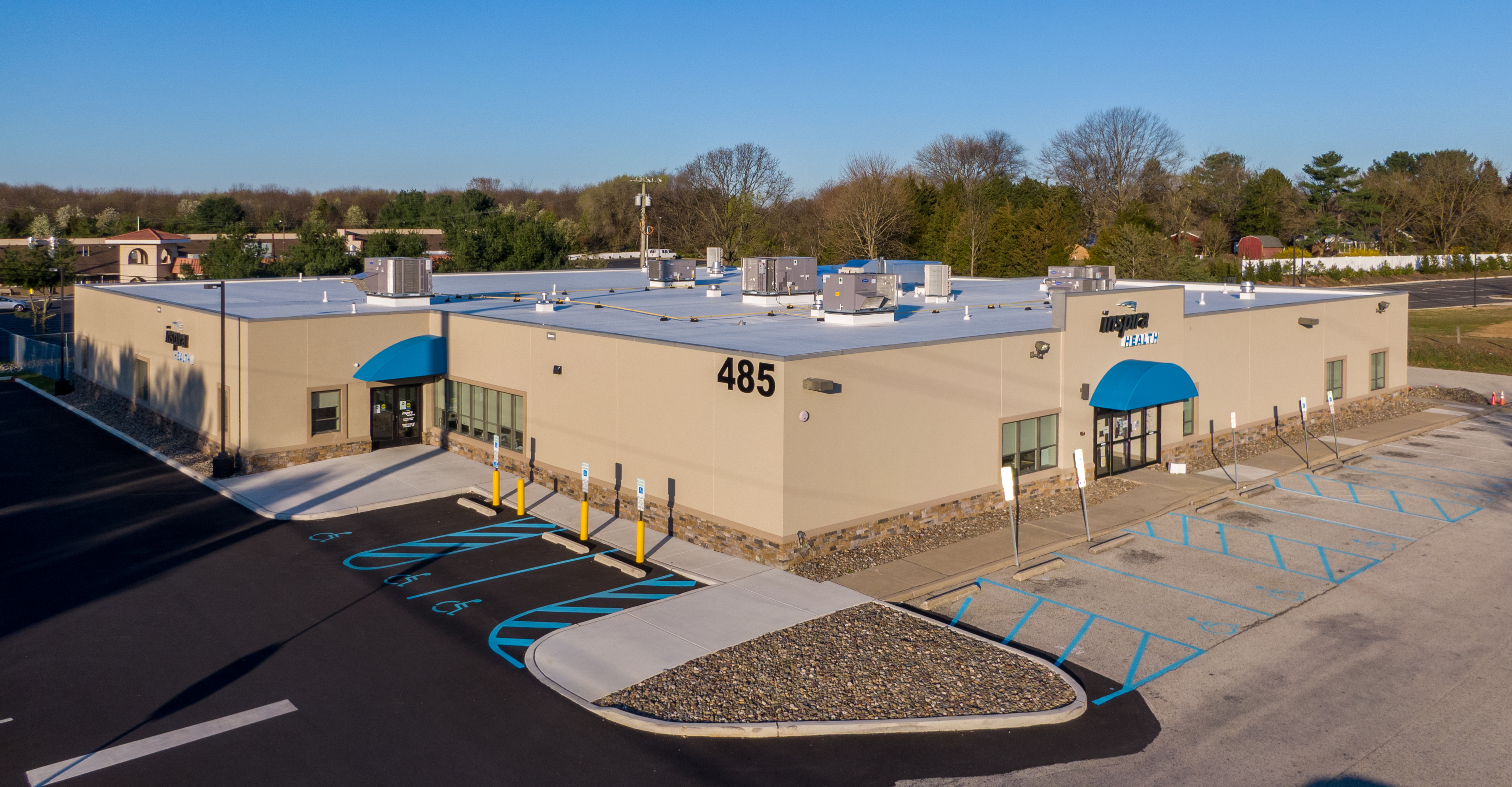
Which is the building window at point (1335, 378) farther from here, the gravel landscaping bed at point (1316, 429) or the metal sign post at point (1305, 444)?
the metal sign post at point (1305, 444)

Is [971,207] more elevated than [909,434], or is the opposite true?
[971,207]

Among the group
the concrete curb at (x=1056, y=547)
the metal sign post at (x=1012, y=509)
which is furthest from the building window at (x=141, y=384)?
the metal sign post at (x=1012, y=509)

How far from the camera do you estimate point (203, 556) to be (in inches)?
699

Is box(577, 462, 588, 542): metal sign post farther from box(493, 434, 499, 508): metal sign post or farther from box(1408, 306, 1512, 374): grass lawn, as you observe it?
box(1408, 306, 1512, 374): grass lawn

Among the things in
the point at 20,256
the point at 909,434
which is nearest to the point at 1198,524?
the point at 909,434

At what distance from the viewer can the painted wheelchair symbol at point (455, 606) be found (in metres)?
15.2

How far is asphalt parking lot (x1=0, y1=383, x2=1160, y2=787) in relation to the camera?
10672 millimetres

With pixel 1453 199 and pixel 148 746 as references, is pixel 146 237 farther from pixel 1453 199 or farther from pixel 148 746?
pixel 1453 199

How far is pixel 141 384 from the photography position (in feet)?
99.6

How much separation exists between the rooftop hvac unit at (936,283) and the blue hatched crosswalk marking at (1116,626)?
14743 mm

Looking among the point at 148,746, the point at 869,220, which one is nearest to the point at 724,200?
the point at 869,220

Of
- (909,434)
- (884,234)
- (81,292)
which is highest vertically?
(884,234)

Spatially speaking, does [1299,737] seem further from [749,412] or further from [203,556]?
[203,556]

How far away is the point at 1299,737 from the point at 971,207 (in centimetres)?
6527
